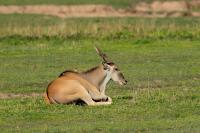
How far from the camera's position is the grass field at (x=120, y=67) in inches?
554

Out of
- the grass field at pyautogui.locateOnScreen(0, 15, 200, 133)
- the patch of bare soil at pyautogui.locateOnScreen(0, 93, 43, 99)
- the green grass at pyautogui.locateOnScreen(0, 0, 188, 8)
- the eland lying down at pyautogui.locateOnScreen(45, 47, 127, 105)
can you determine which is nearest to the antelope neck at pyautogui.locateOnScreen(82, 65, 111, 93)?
the eland lying down at pyautogui.locateOnScreen(45, 47, 127, 105)

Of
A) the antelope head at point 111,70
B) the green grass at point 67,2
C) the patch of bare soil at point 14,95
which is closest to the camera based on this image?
the antelope head at point 111,70

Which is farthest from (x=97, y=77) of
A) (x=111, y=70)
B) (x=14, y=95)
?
(x=14, y=95)

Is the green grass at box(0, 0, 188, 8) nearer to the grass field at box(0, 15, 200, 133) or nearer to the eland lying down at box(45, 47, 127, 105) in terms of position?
the grass field at box(0, 15, 200, 133)

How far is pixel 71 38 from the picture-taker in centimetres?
3434

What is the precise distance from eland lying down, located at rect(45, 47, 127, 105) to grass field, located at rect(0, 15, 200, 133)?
0.96 feet

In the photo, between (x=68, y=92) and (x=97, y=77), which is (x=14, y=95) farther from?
(x=68, y=92)

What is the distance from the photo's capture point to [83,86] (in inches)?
641

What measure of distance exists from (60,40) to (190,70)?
35.1 ft

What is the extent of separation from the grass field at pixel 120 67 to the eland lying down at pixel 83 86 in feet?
0.96

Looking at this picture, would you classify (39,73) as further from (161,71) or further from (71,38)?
(71,38)

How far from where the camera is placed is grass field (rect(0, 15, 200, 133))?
14.1m

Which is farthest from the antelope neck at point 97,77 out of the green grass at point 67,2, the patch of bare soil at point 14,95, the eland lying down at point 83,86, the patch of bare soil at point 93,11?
the green grass at point 67,2

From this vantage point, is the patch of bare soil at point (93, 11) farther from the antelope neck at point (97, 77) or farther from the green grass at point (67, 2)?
the antelope neck at point (97, 77)
